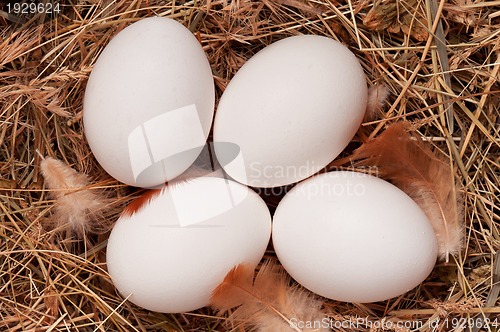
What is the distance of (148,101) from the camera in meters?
1.28

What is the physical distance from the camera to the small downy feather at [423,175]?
1.35 meters

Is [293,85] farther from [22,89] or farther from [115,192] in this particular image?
[22,89]

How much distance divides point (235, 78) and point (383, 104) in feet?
1.07

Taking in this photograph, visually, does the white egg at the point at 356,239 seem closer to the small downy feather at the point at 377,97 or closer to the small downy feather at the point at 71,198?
the small downy feather at the point at 377,97

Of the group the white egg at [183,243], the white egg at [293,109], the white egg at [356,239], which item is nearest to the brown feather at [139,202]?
the white egg at [183,243]

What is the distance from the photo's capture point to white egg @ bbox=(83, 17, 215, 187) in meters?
1.28

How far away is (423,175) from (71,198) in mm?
738

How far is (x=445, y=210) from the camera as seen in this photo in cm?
137

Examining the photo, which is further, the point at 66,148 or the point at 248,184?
the point at 66,148

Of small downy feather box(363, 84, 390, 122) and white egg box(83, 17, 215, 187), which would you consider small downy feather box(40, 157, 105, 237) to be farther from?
small downy feather box(363, 84, 390, 122)

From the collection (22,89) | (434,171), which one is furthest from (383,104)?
(22,89)

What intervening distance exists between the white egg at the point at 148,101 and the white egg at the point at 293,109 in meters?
0.09

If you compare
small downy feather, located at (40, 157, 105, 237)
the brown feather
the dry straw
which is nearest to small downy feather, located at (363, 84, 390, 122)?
the dry straw

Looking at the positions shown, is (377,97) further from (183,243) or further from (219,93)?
(183,243)
